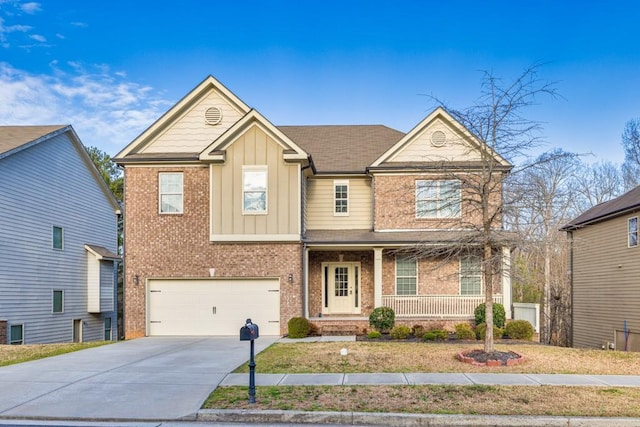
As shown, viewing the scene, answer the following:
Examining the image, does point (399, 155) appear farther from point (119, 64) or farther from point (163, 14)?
point (119, 64)

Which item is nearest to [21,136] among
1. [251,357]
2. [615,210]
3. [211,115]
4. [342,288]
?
[211,115]

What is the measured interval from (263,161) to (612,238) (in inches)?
529

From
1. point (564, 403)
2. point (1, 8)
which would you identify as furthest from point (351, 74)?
point (564, 403)

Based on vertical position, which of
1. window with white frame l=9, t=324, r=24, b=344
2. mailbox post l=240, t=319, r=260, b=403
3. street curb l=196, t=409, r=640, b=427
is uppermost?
mailbox post l=240, t=319, r=260, b=403

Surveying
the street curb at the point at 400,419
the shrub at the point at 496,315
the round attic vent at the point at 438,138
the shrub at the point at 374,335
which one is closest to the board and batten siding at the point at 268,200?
the shrub at the point at 374,335

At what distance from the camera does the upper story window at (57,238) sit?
23.1 metres

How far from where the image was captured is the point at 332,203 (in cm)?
2017

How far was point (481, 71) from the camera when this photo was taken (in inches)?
478

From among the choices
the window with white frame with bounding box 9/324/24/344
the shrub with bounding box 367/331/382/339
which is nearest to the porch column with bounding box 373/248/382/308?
the shrub with bounding box 367/331/382/339

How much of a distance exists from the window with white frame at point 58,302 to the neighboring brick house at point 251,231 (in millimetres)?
6962

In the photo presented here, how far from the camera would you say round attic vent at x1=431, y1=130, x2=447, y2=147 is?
19.4m

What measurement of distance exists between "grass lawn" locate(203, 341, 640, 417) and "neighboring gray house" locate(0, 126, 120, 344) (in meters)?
13.4

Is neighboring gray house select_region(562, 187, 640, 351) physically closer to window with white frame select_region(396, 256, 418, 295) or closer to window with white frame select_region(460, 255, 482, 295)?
window with white frame select_region(460, 255, 482, 295)

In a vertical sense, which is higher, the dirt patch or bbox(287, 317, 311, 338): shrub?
the dirt patch
